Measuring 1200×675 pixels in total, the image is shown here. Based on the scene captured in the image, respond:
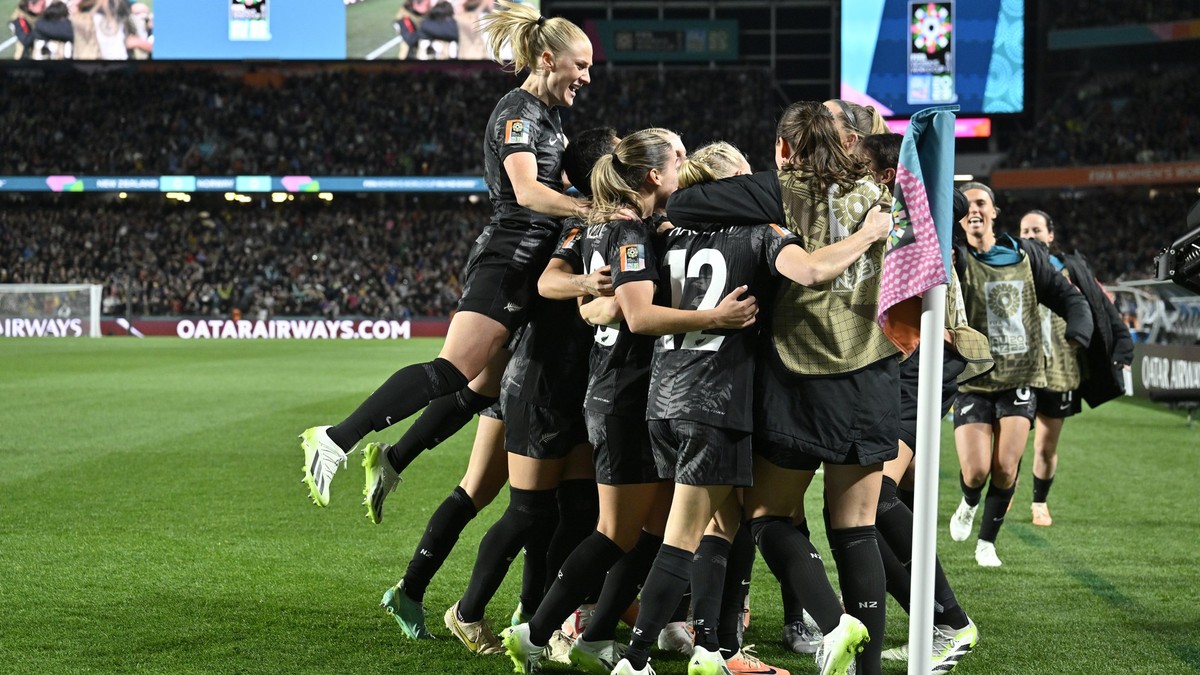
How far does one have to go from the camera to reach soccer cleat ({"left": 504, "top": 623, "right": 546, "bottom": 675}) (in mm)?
4098

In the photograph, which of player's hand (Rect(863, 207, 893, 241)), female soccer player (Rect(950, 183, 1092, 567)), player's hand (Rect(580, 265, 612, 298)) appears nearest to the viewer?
player's hand (Rect(863, 207, 893, 241))

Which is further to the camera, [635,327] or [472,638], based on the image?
[472,638]

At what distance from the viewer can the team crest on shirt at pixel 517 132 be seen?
4.61 meters

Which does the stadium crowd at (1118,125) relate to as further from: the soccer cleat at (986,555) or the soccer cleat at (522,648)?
the soccer cleat at (522,648)

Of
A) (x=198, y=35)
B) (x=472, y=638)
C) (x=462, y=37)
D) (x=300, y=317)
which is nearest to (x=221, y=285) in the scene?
(x=300, y=317)

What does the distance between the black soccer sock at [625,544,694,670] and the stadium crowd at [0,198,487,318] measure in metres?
32.9

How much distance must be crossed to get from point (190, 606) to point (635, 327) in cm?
258

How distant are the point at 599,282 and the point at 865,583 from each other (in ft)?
4.19

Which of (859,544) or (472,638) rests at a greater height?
(859,544)

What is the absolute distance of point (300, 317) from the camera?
3606 centimetres

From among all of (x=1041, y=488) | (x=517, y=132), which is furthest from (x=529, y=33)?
(x=1041, y=488)

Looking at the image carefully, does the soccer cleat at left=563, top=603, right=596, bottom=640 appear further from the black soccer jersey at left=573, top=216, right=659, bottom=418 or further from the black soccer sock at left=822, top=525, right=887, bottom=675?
the black soccer sock at left=822, top=525, right=887, bottom=675

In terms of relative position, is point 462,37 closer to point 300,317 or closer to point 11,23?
point 300,317

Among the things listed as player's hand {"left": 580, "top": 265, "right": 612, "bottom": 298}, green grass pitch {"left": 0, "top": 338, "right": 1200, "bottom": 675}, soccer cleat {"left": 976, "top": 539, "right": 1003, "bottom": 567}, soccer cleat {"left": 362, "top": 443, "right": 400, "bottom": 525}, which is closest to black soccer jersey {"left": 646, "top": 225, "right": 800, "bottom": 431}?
player's hand {"left": 580, "top": 265, "right": 612, "bottom": 298}
